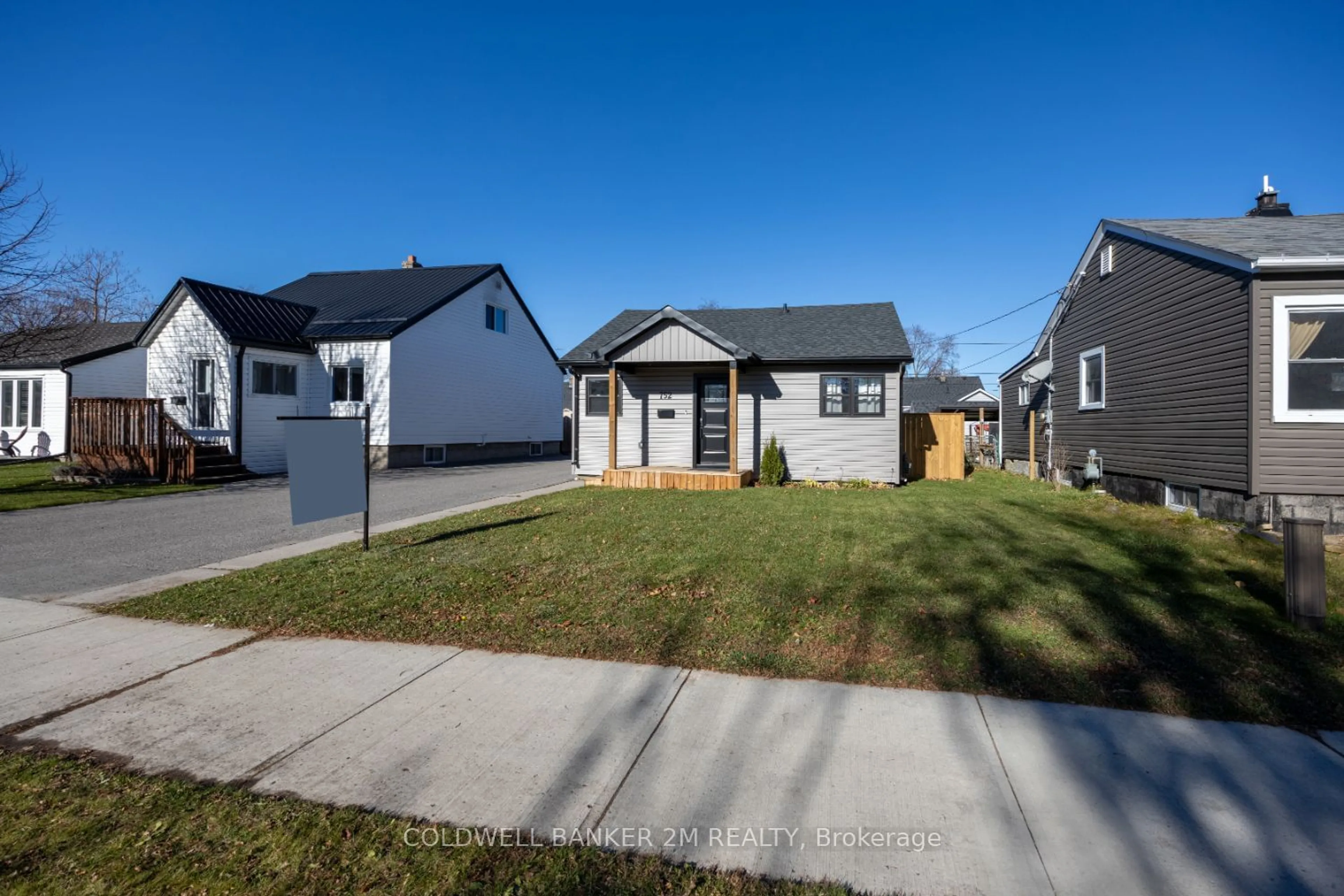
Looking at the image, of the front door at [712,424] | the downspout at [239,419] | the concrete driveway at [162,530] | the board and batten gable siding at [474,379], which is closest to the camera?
the concrete driveway at [162,530]

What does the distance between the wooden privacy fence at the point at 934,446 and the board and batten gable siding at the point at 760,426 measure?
2128 millimetres

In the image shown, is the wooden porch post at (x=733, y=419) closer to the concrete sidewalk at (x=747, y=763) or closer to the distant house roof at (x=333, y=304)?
the concrete sidewalk at (x=747, y=763)

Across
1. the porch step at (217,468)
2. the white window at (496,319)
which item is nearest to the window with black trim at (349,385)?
the porch step at (217,468)

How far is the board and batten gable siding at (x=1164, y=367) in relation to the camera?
30.0ft

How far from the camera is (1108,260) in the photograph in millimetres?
13258

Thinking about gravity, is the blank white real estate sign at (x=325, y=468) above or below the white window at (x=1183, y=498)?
above

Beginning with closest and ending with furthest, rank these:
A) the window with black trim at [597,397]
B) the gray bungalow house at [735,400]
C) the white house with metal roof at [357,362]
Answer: the gray bungalow house at [735,400], the window with black trim at [597,397], the white house with metal roof at [357,362]

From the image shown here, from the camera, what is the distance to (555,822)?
2.61 metres

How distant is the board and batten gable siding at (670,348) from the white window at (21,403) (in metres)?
22.9

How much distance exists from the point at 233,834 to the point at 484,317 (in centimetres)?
2376

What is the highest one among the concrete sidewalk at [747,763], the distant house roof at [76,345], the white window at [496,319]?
the white window at [496,319]

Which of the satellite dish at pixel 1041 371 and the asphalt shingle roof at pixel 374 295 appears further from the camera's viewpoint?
the asphalt shingle roof at pixel 374 295

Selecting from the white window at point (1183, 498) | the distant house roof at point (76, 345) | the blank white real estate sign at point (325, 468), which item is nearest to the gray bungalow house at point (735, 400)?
the white window at point (1183, 498)

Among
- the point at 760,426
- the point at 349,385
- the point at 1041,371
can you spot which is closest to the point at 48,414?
the point at 349,385
